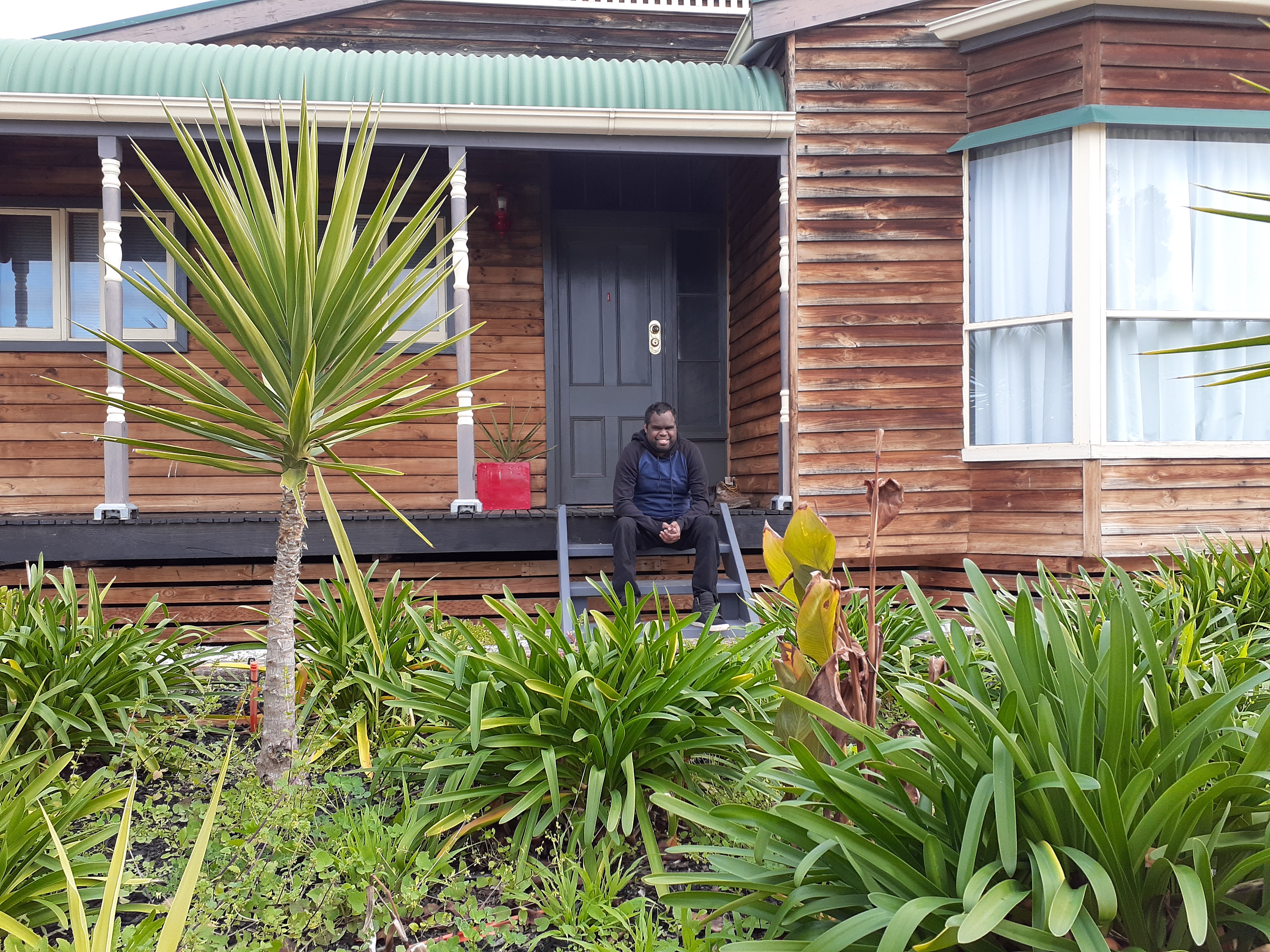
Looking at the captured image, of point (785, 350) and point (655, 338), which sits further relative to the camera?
point (655, 338)

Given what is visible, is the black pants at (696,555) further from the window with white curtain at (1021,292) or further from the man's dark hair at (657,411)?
the window with white curtain at (1021,292)

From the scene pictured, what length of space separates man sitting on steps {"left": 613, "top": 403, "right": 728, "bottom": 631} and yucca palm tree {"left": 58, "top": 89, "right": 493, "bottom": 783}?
2327mm

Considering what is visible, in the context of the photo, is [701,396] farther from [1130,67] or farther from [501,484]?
[1130,67]

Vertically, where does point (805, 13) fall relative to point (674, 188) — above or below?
above

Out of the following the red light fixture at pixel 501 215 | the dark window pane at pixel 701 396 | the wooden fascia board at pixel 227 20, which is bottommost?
the dark window pane at pixel 701 396

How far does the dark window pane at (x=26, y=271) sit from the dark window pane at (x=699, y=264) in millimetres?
4668

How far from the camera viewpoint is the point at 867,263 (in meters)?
5.21

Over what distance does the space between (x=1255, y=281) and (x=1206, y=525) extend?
158cm

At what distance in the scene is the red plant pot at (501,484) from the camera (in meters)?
5.50

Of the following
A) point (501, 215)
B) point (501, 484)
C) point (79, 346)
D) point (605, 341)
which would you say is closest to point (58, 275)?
point (79, 346)

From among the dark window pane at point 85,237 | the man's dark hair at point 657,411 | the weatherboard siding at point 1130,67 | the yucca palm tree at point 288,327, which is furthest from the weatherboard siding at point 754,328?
the dark window pane at point 85,237

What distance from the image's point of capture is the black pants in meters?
4.29

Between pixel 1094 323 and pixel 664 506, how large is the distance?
280 centimetres

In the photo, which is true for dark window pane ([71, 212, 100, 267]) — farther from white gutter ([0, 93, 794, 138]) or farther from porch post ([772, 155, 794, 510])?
porch post ([772, 155, 794, 510])
